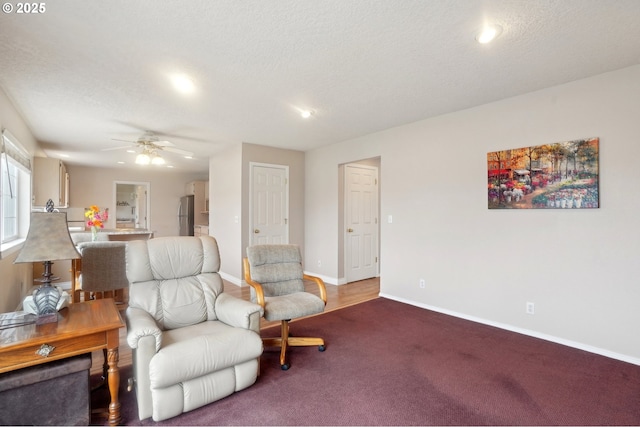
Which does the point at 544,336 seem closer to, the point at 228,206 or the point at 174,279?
the point at 174,279

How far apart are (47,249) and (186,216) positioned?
23.1 ft

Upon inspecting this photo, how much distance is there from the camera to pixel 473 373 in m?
2.34

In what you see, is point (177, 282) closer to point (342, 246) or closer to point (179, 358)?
point (179, 358)

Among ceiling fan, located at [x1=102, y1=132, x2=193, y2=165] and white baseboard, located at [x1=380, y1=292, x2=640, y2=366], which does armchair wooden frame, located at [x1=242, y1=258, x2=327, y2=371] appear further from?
ceiling fan, located at [x1=102, y1=132, x2=193, y2=165]

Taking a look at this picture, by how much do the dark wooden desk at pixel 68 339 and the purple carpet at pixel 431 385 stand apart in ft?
1.53

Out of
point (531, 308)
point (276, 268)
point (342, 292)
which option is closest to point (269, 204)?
point (342, 292)

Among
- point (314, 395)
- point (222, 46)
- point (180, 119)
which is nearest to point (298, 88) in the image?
point (222, 46)

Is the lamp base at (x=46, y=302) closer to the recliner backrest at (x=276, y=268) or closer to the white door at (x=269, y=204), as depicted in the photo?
the recliner backrest at (x=276, y=268)

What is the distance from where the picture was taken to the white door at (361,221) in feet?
17.4

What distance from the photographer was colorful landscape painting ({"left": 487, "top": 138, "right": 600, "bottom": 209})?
2685 mm

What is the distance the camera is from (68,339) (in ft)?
5.21

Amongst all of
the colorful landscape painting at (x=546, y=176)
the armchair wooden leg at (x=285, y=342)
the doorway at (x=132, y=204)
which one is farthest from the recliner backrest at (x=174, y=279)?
the doorway at (x=132, y=204)

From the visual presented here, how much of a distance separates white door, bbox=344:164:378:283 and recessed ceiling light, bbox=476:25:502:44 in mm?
3258

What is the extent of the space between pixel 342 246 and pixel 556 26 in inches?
153
